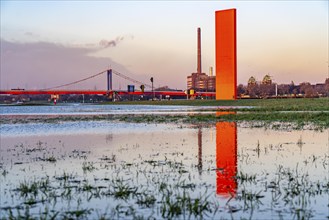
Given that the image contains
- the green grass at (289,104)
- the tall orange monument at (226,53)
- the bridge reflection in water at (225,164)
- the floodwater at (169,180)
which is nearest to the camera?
the floodwater at (169,180)

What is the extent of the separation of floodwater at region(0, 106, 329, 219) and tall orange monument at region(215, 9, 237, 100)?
295 ft

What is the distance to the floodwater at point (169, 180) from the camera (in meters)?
7.77

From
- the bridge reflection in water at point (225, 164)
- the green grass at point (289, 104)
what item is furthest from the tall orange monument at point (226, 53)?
the bridge reflection in water at point (225, 164)

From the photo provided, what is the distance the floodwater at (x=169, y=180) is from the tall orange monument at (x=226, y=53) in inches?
3536

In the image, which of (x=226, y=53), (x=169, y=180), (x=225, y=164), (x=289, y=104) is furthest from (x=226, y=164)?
(x=226, y=53)

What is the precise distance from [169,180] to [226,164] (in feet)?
9.38

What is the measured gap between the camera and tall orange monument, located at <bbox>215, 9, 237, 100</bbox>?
348 ft

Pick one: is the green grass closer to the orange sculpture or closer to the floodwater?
the orange sculpture

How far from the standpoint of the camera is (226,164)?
12.8m

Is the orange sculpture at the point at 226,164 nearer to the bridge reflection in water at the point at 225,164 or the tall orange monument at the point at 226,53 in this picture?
the bridge reflection in water at the point at 225,164

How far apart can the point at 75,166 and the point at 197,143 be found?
670cm

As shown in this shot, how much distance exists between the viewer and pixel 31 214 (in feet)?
24.9

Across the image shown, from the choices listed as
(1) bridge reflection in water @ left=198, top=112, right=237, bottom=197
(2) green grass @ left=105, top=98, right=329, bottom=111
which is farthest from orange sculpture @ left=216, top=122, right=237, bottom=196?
(2) green grass @ left=105, top=98, right=329, bottom=111

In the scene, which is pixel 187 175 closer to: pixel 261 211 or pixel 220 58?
pixel 261 211
